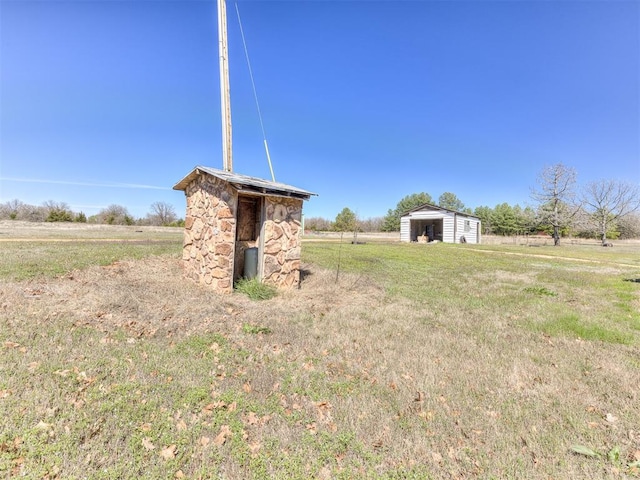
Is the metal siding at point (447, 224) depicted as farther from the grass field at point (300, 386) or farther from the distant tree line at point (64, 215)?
the distant tree line at point (64, 215)

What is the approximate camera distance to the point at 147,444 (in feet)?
7.98

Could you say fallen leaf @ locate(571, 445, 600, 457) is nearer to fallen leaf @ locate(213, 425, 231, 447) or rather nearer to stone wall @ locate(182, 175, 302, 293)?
fallen leaf @ locate(213, 425, 231, 447)

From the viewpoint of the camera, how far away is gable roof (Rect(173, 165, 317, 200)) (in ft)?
21.6

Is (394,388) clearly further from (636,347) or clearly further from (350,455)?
(636,347)

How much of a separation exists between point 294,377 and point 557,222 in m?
40.5

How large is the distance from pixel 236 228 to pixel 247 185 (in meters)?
1.62

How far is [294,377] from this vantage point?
363 cm

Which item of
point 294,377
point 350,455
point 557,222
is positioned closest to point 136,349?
point 294,377

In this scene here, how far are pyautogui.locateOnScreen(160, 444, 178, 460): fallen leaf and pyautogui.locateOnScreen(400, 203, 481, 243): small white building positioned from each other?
94.8 ft

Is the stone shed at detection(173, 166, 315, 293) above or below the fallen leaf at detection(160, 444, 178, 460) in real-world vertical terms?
above

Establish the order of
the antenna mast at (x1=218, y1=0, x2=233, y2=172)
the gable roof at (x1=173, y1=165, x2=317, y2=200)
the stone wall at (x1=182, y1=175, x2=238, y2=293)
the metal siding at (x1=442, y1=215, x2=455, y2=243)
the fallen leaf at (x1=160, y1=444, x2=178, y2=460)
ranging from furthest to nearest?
the metal siding at (x1=442, y1=215, x2=455, y2=243) → the antenna mast at (x1=218, y1=0, x2=233, y2=172) → the stone wall at (x1=182, y1=175, x2=238, y2=293) → the gable roof at (x1=173, y1=165, x2=317, y2=200) → the fallen leaf at (x1=160, y1=444, x2=178, y2=460)

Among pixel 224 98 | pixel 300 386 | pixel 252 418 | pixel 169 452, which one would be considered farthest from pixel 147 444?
Answer: pixel 224 98

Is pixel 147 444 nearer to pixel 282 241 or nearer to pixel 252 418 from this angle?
pixel 252 418

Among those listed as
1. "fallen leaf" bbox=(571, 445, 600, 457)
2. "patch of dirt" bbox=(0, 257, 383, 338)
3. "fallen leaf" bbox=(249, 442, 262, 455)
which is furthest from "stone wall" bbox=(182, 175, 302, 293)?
"fallen leaf" bbox=(571, 445, 600, 457)
